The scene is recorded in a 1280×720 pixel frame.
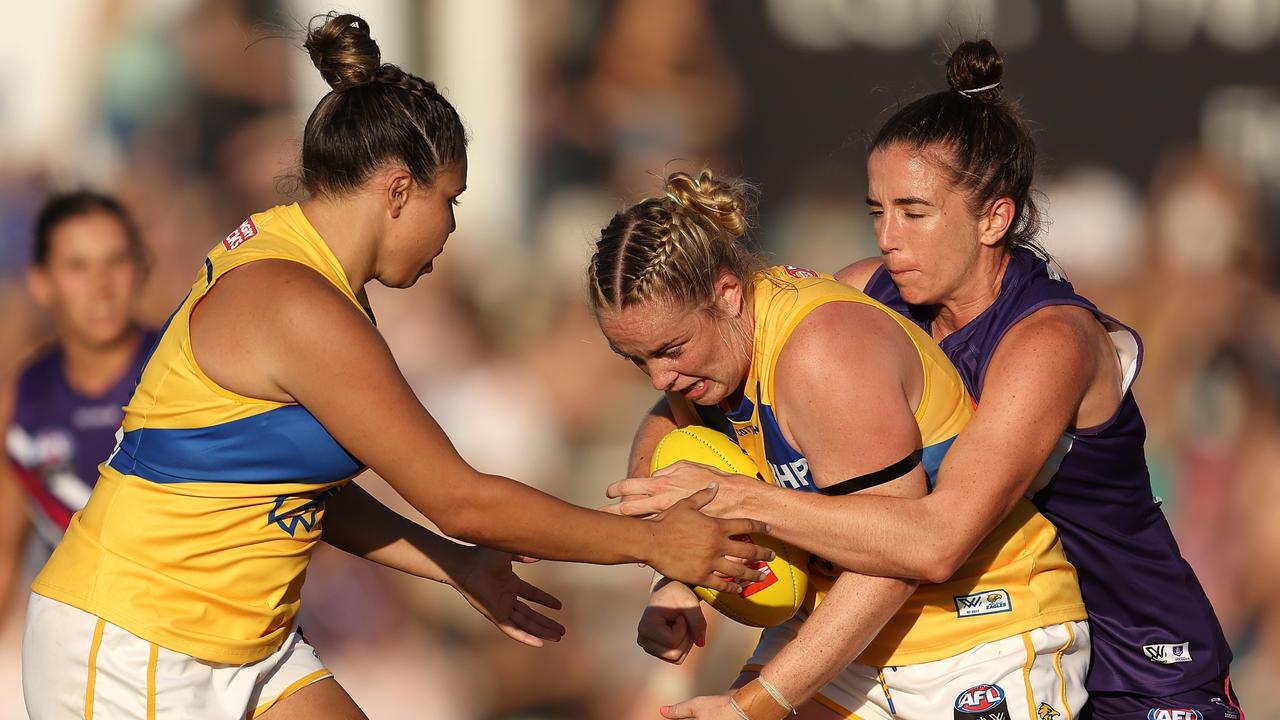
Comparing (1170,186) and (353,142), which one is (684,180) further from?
(1170,186)

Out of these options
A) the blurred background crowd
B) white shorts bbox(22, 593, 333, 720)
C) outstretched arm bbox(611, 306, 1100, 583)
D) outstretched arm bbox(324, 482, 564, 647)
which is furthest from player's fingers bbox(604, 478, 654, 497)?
the blurred background crowd

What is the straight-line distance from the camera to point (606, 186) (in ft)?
19.6

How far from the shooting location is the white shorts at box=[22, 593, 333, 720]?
261 centimetres

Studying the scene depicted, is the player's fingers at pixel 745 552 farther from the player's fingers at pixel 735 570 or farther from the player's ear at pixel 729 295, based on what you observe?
the player's ear at pixel 729 295

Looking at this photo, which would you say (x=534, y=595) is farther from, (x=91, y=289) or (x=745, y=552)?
(x=91, y=289)

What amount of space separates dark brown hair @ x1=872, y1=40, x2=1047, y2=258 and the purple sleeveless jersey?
12.4 feet

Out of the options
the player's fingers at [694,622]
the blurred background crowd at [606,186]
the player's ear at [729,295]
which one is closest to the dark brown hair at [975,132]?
the player's ear at [729,295]

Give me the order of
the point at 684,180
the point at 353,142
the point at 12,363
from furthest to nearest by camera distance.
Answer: the point at 12,363, the point at 684,180, the point at 353,142

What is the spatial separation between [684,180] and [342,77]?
79 centimetres

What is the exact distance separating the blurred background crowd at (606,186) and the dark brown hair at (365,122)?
2.74 m

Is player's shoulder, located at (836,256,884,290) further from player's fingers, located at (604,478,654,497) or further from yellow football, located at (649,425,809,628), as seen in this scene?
player's fingers, located at (604,478,654,497)

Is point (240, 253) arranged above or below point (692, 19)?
below

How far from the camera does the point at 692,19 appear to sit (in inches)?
239

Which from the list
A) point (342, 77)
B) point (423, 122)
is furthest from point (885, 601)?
point (342, 77)
